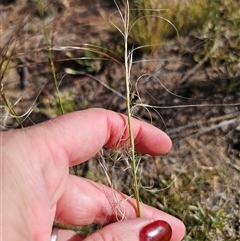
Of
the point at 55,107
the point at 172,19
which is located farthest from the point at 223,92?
the point at 55,107

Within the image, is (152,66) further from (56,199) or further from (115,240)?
(115,240)

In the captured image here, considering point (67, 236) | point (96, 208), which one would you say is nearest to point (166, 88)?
point (96, 208)

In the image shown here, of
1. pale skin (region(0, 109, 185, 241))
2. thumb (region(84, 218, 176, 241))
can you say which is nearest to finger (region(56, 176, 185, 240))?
pale skin (region(0, 109, 185, 241))

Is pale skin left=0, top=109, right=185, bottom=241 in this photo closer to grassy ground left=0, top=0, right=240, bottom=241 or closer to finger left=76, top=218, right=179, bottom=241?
finger left=76, top=218, right=179, bottom=241

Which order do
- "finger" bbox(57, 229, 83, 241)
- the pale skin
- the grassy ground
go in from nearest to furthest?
the pale skin
"finger" bbox(57, 229, 83, 241)
the grassy ground

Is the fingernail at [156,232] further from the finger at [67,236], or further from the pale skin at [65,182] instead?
the finger at [67,236]
